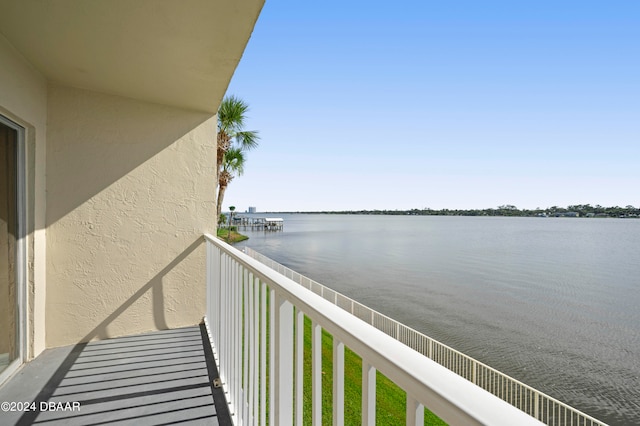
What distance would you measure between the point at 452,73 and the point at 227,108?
50.4 feet

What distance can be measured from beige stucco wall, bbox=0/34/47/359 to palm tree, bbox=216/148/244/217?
9559 mm

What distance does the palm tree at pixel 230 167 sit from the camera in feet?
40.9

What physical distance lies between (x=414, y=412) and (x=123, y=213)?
3.39 meters

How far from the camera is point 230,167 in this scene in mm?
12945

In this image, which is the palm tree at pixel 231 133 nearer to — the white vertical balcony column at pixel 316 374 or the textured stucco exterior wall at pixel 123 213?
the textured stucco exterior wall at pixel 123 213

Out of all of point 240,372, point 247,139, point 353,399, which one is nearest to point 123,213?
point 240,372

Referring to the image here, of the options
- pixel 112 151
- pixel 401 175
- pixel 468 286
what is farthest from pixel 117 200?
pixel 401 175

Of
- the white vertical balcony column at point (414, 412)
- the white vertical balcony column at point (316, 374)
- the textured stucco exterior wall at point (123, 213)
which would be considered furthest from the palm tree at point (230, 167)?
the white vertical balcony column at point (414, 412)

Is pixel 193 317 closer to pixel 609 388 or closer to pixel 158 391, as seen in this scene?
pixel 158 391

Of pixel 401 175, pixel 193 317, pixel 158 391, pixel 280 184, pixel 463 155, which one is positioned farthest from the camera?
pixel 401 175

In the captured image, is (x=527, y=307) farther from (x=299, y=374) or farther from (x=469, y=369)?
(x=299, y=374)

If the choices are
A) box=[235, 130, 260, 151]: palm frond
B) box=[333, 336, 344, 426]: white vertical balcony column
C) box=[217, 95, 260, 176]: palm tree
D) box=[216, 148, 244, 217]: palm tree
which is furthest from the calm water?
box=[333, 336, 344, 426]: white vertical balcony column

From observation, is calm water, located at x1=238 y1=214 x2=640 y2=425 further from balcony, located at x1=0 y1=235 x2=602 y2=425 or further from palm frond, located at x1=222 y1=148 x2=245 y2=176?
balcony, located at x1=0 y1=235 x2=602 y2=425

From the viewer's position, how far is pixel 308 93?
16.1 meters
